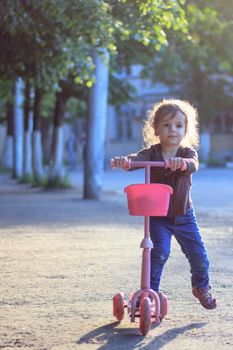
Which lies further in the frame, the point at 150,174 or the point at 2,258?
the point at 2,258

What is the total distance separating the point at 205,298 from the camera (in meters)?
5.29

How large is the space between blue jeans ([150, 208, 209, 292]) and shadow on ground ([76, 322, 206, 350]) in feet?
1.34

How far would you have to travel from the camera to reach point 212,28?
2036cm

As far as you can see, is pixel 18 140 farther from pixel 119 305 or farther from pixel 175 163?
pixel 175 163

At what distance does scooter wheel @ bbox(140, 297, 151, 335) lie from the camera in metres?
4.61

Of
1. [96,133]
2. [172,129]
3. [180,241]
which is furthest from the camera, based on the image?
[96,133]

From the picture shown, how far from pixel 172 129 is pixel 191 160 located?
0.97ft

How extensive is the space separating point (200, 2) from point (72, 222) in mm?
8605

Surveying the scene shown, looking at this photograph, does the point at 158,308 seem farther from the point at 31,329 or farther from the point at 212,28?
the point at 212,28

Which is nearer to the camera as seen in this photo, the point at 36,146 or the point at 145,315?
the point at 145,315

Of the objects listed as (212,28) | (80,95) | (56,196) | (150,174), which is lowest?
(56,196)

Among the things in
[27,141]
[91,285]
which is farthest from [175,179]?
[27,141]

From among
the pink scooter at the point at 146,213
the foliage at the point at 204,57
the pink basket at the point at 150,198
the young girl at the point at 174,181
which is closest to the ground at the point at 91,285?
the pink scooter at the point at 146,213

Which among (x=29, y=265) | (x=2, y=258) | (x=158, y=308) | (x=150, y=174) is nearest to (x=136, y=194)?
(x=150, y=174)
